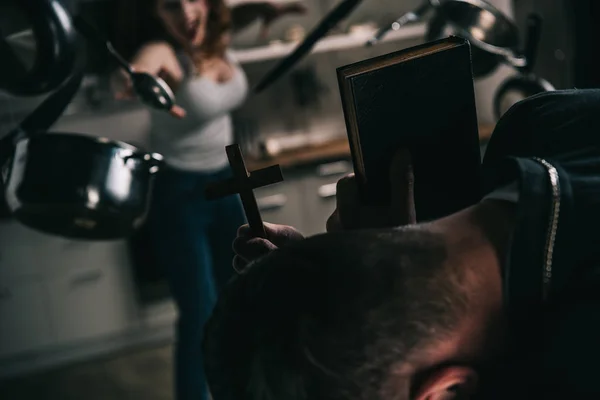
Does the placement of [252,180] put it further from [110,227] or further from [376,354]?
[110,227]

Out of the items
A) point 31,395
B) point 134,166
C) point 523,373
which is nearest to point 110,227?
point 134,166

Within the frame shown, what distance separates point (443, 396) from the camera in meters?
0.51

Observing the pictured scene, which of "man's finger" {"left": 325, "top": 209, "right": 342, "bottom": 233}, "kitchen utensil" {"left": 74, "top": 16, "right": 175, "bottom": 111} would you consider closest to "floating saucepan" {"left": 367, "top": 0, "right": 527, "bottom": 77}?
"kitchen utensil" {"left": 74, "top": 16, "right": 175, "bottom": 111}

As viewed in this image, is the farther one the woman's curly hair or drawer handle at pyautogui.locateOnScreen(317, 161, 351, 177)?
drawer handle at pyautogui.locateOnScreen(317, 161, 351, 177)

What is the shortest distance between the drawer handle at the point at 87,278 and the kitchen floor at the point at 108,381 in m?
0.35

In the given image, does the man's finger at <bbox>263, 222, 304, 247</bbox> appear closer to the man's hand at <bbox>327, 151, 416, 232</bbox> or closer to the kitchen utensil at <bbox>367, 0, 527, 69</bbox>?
the man's hand at <bbox>327, 151, 416, 232</bbox>

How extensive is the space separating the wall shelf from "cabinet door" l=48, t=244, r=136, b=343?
3.70 ft

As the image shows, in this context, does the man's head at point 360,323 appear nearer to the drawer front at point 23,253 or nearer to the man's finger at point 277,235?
the man's finger at point 277,235

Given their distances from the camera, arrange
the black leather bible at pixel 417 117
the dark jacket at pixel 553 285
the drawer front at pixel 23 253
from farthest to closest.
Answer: the drawer front at pixel 23 253
the black leather bible at pixel 417 117
the dark jacket at pixel 553 285

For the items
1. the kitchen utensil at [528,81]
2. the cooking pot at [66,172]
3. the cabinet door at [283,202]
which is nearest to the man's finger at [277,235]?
the cooking pot at [66,172]

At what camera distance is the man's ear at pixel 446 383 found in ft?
1.65

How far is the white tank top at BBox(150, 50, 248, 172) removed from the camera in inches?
68.8

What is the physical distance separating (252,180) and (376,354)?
0.89 feet

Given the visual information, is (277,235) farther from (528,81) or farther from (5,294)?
(5,294)
